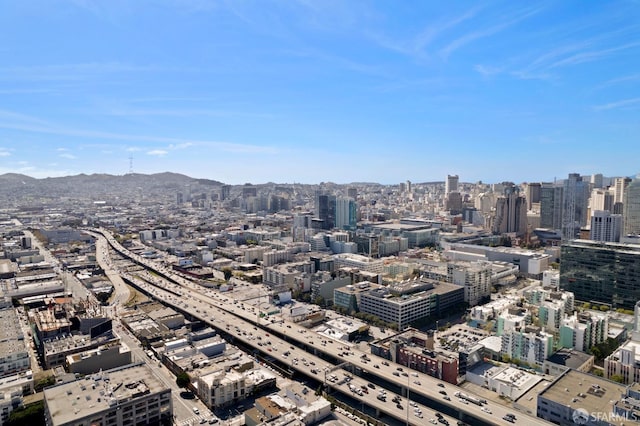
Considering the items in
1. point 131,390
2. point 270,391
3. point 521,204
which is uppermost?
point 521,204

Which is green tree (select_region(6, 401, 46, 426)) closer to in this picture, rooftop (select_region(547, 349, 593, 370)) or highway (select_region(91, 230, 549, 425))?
highway (select_region(91, 230, 549, 425))

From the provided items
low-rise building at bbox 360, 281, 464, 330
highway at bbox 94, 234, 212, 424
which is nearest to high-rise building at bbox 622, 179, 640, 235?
low-rise building at bbox 360, 281, 464, 330

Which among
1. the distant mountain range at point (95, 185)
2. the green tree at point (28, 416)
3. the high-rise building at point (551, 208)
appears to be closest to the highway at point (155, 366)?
the green tree at point (28, 416)

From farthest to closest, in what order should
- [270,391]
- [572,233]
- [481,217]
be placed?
[481,217] → [572,233] → [270,391]

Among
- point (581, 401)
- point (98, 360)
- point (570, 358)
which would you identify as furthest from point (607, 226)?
point (98, 360)

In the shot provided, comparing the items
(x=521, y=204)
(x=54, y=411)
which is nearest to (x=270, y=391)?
(x=54, y=411)

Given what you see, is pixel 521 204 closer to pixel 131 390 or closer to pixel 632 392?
pixel 632 392

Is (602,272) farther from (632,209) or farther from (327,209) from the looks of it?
(327,209)

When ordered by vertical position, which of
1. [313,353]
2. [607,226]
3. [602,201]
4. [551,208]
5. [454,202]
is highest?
[602,201]
